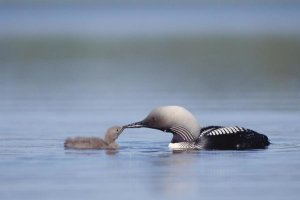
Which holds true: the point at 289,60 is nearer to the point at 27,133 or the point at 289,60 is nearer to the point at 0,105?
the point at 0,105

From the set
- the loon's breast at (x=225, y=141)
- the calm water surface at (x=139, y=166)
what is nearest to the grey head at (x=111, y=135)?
the calm water surface at (x=139, y=166)

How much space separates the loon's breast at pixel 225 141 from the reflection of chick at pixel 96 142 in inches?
23.0

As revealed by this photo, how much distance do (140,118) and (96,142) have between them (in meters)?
3.39

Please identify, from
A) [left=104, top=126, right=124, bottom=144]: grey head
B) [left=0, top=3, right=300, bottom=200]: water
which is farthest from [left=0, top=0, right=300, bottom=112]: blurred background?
[left=104, top=126, right=124, bottom=144]: grey head

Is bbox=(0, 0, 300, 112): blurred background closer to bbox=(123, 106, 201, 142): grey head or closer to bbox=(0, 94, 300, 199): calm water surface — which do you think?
bbox=(0, 94, 300, 199): calm water surface

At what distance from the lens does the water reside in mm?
14805

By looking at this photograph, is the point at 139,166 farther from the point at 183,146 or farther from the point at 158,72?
the point at 158,72

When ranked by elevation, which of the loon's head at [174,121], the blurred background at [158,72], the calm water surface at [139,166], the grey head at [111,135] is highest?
the blurred background at [158,72]

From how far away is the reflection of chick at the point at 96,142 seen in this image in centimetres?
1725

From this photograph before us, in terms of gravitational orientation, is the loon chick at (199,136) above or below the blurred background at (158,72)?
below

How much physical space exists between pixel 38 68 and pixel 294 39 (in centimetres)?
1915

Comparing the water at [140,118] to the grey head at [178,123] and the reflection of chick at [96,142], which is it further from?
the grey head at [178,123]

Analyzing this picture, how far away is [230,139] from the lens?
1756 centimetres

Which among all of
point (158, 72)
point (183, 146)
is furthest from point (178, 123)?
point (158, 72)
